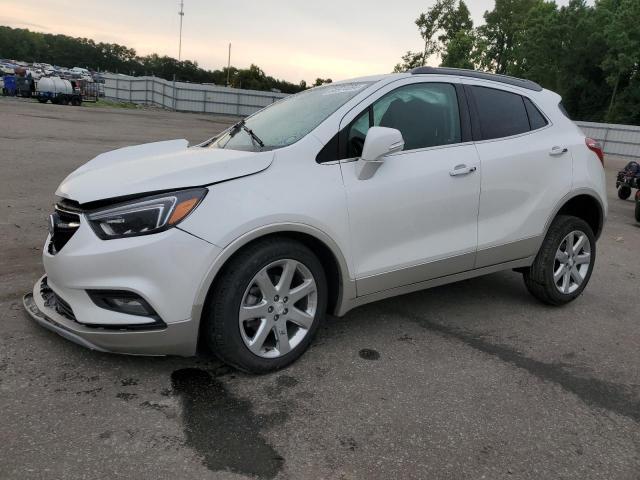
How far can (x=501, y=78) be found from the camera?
4.34 metres

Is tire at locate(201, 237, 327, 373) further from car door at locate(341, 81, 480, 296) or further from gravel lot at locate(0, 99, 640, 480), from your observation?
car door at locate(341, 81, 480, 296)

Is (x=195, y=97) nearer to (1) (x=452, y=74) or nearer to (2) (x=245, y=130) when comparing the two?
(2) (x=245, y=130)

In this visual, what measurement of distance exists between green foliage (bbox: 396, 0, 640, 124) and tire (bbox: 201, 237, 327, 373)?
48309 mm

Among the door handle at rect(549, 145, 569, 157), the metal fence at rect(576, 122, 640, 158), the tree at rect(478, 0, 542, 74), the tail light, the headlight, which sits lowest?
the headlight

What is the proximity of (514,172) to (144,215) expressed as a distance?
2670mm

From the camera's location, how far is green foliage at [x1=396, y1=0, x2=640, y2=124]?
148ft

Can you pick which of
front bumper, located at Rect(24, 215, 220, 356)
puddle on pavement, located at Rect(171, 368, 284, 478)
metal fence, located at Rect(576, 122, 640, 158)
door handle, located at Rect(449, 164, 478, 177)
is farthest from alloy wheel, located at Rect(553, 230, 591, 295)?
metal fence, located at Rect(576, 122, 640, 158)

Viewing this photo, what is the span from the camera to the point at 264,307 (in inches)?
119

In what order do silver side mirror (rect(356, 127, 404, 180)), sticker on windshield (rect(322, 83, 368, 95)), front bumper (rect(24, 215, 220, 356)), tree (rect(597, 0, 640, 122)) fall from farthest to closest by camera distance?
tree (rect(597, 0, 640, 122)) < sticker on windshield (rect(322, 83, 368, 95)) < silver side mirror (rect(356, 127, 404, 180)) < front bumper (rect(24, 215, 220, 356))

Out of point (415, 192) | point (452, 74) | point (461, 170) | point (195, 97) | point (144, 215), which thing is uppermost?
point (195, 97)

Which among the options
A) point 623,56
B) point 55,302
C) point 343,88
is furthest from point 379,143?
point 623,56

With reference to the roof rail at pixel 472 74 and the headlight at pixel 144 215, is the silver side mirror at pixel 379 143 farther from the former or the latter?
the headlight at pixel 144 215

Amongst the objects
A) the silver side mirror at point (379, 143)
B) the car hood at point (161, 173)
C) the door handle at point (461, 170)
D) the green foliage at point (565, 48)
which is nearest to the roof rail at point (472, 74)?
the door handle at point (461, 170)

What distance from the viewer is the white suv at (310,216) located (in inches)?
109
